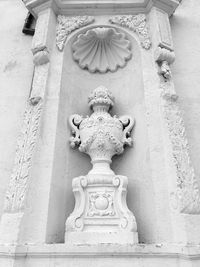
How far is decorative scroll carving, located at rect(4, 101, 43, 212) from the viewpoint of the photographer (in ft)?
7.66

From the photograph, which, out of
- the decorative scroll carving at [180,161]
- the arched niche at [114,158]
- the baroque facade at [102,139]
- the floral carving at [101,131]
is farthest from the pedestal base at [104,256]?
the floral carving at [101,131]

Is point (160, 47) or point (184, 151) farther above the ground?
point (160, 47)

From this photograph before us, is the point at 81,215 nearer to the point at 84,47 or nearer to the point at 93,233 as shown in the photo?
the point at 93,233

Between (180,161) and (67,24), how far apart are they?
2.17 meters

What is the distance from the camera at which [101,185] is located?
2500 mm

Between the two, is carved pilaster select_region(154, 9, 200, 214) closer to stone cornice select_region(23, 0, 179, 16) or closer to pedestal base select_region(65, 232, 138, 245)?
stone cornice select_region(23, 0, 179, 16)

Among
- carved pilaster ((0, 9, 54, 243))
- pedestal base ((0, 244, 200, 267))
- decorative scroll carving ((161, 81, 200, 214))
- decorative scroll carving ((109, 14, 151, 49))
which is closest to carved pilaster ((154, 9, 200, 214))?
decorative scroll carving ((161, 81, 200, 214))

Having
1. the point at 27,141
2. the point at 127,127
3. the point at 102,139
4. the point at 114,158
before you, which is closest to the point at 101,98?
the point at 127,127

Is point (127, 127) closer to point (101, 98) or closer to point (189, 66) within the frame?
point (101, 98)

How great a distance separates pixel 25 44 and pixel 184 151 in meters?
2.81

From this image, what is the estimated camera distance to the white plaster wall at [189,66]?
10.4 ft

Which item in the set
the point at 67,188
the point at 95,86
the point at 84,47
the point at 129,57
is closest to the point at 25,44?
the point at 84,47

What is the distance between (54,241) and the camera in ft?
7.81

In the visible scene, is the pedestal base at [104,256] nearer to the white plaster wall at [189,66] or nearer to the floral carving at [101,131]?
the floral carving at [101,131]
